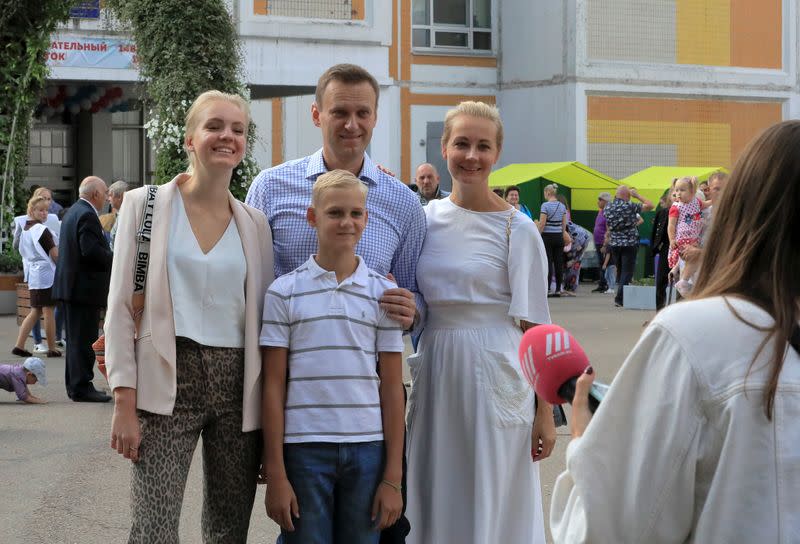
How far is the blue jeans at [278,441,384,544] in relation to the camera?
3791 mm

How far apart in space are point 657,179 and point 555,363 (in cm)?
2531

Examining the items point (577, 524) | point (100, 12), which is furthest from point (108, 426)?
point (100, 12)

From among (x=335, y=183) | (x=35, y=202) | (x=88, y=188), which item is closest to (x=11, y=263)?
(x=35, y=202)

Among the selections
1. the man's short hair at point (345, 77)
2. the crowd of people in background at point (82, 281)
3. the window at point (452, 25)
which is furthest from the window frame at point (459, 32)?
the man's short hair at point (345, 77)

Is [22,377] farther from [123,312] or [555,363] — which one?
[555,363]

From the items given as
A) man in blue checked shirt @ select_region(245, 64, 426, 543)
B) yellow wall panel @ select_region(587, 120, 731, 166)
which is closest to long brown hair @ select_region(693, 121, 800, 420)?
man in blue checked shirt @ select_region(245, 64, 426, 543)

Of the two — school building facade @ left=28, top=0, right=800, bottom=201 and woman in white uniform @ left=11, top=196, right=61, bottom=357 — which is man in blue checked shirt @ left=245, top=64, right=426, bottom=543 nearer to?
woman in white uniform @ left=11, top=196, right=61, bottom=357

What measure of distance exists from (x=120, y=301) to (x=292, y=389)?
1.94 feet

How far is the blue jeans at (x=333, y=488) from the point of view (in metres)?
3.79

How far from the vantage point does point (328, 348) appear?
3834 mm

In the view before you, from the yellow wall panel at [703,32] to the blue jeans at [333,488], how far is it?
107 ft

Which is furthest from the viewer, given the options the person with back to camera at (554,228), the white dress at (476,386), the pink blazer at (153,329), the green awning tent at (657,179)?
the green awning tent at (657,179)

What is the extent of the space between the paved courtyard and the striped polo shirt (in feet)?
8.27

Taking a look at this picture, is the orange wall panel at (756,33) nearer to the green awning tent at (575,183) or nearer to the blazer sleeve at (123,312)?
the green awning tent at (575,183)
